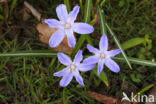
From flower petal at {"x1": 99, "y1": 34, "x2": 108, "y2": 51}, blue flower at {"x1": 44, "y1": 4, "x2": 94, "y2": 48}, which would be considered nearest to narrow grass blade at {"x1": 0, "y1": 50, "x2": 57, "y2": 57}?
blue flower at {"x1": 44, "y1": 4, "x2": 94, "y2": 48}

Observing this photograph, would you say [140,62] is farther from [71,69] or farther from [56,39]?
[56,39]

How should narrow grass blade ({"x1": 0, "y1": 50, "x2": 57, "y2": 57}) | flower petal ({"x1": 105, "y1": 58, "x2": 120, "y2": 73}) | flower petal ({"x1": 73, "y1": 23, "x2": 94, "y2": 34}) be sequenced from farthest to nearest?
narrow grass blade ({"x1": 0, "y1": 50, "x2": 57, "y2": 57}) → flower petal ({"x1": 105, "y1": 58, "x2": 120, "y2": 73}) → flower petal ({"x1": 73, "y1": 23, "x2": 94, "y2": 34})

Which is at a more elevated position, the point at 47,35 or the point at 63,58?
the point at 47,35

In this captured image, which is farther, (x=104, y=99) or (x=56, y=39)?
(x=104, y=99)

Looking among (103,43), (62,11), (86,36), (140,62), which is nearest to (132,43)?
(140,62)

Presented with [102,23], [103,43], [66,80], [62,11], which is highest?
[62,11]

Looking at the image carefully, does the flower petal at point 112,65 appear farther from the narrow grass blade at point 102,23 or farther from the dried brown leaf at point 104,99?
the dried brown leaf at point 104,99

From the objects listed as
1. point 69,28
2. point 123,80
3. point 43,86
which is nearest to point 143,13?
point 123,80

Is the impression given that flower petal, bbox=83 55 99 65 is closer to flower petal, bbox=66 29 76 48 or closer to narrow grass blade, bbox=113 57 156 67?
flower petal, bbox=66 29 76 48
